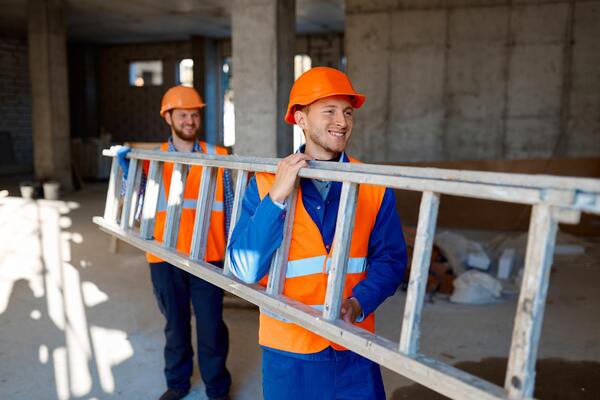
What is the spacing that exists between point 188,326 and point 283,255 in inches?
78.0

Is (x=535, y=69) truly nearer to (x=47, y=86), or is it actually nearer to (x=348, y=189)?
(x=348, y=189)

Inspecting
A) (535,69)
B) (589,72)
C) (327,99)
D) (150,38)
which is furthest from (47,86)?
(327,99)

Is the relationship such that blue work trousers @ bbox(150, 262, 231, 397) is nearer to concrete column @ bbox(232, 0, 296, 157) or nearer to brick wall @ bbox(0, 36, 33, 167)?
concrete column @ bbox(232, 0, 296, 157)

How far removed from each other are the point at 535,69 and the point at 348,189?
8952 millimetres

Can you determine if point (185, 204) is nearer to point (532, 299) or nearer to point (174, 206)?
point (174, 206)

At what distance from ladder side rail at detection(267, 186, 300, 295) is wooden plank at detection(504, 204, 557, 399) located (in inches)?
41.1

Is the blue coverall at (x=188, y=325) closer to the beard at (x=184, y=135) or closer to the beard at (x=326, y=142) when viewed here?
the beard at (x=184, y=135)

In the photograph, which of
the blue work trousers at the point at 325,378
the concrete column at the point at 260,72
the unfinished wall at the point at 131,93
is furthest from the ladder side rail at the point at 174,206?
the unfinished wall at the point at 131,93

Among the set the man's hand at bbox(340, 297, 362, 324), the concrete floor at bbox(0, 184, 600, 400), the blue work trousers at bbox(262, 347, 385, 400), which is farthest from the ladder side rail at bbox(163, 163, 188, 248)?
the concrete floor at bbox(0, 184, 600, 400)

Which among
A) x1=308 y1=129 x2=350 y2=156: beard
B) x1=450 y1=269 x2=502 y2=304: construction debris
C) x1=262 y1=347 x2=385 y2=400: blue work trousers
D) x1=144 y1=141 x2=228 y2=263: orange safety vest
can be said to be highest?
x1=308 y1=129 x2=350 y2=156: beard

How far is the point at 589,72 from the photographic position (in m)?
9.52

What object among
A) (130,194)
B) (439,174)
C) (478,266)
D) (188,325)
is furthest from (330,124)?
(478,266)

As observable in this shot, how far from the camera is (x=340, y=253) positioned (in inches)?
77.4

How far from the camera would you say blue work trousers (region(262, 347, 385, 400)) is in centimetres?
224
